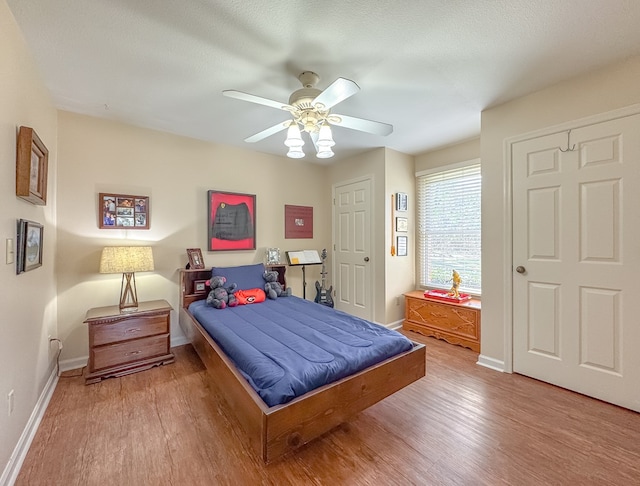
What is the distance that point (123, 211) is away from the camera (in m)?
2.94

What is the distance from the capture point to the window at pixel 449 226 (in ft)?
11.5

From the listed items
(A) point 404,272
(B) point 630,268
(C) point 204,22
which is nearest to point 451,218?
(A) point 404,272

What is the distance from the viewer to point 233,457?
63.0 inches

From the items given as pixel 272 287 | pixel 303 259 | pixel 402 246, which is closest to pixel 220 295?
pixel 272 287

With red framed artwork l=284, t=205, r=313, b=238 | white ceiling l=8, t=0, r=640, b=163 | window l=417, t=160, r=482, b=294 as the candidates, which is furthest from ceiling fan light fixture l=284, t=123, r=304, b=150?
window l=417, t=160, r=482, b=294

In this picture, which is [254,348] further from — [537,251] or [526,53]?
[526,53]

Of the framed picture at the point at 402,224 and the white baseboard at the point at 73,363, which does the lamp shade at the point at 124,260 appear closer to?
the white baseboard at the point at 73,363

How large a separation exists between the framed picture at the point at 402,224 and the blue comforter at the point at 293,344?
1.72m

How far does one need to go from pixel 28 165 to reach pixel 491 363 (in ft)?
12.8

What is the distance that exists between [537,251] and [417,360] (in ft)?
4.76

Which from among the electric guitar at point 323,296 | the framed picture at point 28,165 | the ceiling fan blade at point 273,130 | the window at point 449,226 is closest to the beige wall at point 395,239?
the window at point 449,226

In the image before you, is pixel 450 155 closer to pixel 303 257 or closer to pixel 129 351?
pixel 303 257

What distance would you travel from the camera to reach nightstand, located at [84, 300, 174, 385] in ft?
7.97

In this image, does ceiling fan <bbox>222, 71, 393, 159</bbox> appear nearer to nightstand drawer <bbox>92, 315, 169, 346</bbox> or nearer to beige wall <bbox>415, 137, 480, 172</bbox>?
beige wall <bbox>415, 137, 480, 172</bbox>
